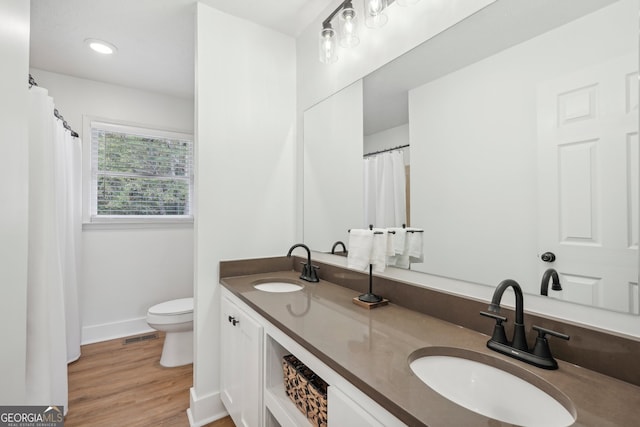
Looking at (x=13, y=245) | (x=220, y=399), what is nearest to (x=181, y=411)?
(x=220, y=399)

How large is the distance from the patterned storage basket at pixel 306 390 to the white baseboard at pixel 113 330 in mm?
2510

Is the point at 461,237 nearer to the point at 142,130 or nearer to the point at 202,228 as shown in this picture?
the point at 202,228

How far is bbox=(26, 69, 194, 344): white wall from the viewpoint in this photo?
2.79 m

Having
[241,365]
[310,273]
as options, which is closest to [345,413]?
[241,365]

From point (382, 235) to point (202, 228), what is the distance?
3.68 ft

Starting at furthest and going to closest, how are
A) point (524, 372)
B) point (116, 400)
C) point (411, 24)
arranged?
point (116, 400) → point (411, 24) → point (524, 372)

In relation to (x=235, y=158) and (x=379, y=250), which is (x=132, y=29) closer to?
(x=235, y=158)

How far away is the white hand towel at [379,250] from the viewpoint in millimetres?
1322

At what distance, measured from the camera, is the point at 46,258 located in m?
1.52

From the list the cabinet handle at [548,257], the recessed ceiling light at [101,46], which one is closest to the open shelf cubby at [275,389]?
the cabinet handle at [548,257]

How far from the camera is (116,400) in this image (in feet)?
6.43

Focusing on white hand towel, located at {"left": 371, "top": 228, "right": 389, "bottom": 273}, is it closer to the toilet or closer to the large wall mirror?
the large wall mirror

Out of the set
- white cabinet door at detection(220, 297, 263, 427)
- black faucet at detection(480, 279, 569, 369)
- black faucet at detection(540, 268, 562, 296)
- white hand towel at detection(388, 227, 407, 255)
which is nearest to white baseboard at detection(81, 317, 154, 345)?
white cabinet door at detection(220, 297, 263, 427)

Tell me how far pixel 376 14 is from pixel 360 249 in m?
1.09
